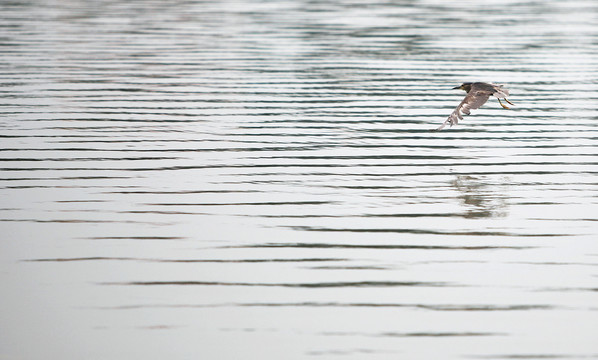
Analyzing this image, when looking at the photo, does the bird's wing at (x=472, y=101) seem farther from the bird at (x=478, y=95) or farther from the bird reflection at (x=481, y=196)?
the bird reflection at (x=481, y=196)

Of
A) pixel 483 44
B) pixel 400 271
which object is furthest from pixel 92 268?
pixel 483 44

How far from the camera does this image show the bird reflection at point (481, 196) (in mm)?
3764

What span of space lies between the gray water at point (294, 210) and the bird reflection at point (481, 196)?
18mm

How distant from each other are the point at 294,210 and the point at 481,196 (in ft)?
2.61

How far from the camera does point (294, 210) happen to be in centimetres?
381

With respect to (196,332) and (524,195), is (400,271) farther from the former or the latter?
(524,195)

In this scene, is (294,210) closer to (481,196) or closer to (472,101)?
(481,196)

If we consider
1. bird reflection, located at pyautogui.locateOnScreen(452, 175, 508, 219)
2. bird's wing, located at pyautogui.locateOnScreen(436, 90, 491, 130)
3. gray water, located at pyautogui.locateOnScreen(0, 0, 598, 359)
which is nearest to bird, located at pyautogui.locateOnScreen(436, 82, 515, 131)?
bird's wing, located at pyautogui.locateOnScreen(436, 90, 491, 130)

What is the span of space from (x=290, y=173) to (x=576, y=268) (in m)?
Answer: 1.65

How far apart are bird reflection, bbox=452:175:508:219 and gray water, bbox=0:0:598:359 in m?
0.02

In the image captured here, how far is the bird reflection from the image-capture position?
376 centimetres

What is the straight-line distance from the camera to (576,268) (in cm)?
312

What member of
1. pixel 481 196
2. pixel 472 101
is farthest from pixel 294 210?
pixel 472 101

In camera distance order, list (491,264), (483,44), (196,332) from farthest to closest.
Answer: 1. (483,44)
2. (491,264)
3. (196,332)
